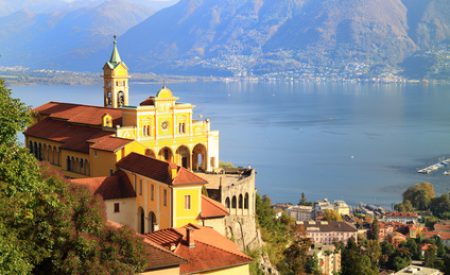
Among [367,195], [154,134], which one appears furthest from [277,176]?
[154,134]

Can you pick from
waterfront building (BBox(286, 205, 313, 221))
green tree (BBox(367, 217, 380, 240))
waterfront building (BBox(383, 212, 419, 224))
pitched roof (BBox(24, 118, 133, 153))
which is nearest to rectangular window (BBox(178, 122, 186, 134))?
pitched roof (BBox(24, 118, 133, 153))

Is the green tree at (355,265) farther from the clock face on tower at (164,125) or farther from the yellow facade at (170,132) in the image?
the clock face on tower at (164,125)

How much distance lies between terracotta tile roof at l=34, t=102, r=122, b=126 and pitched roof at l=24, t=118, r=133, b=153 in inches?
9.3

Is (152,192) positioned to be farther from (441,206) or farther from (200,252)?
(441,206)

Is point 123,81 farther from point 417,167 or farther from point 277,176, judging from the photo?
point 417,167

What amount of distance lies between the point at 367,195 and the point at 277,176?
8298 mm

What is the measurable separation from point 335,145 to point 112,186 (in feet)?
229

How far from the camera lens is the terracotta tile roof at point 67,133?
1027 inches

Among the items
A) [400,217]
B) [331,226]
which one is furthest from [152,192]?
[400,217]

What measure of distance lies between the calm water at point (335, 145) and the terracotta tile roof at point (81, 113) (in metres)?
24.6

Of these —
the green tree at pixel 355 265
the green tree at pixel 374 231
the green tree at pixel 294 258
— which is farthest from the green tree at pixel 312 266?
the green tree at pixel 374 231

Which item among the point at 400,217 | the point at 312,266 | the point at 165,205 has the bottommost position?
the point at 400,217

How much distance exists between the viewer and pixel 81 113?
2898 centimetres

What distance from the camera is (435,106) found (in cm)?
14800
